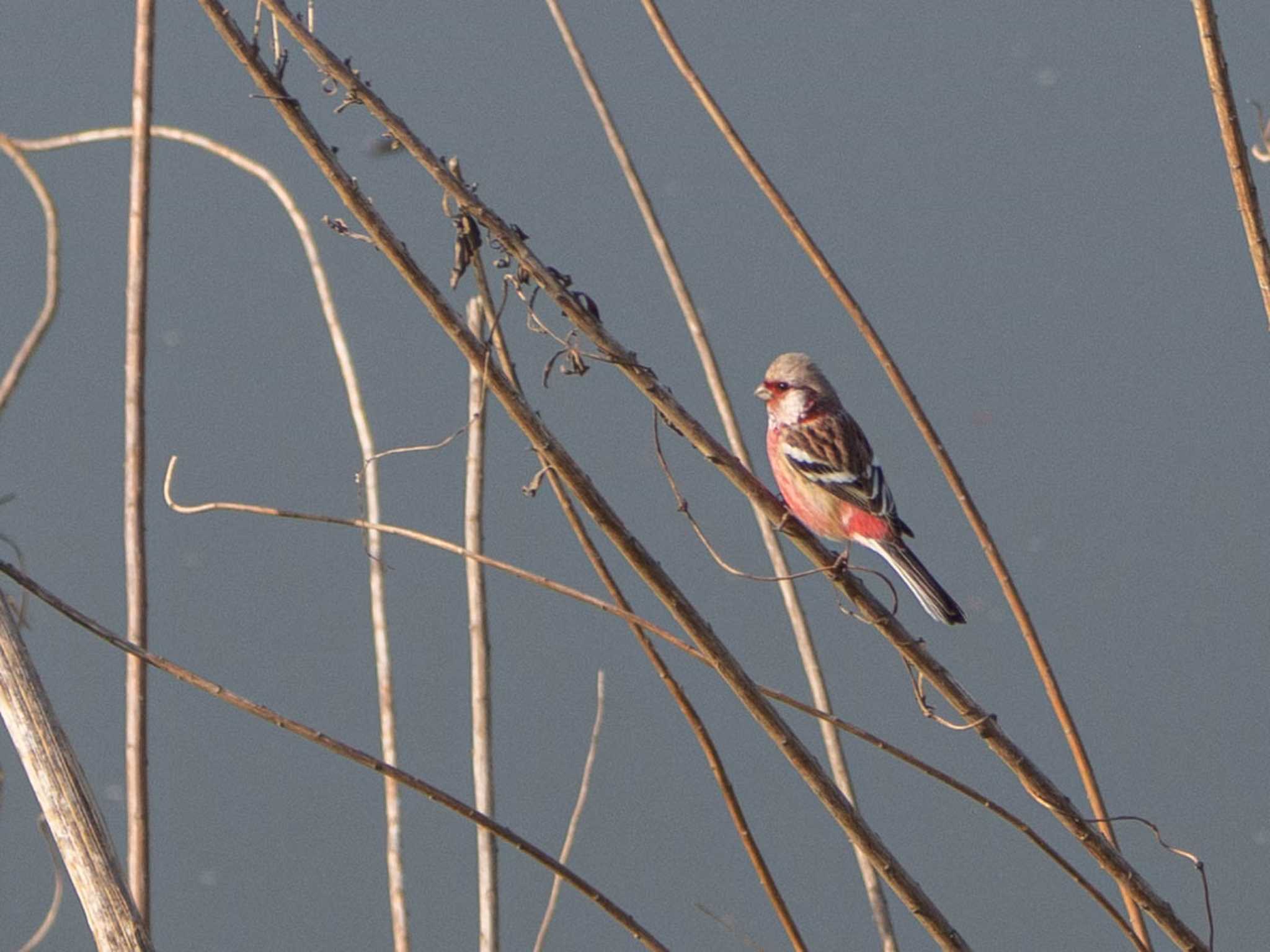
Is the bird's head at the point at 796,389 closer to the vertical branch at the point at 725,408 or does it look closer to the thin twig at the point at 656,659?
the vertical branch at the point at 725,408

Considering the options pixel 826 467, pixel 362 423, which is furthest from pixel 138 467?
pixel 826 467

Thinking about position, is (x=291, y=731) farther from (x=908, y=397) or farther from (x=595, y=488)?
(x=908, y=397)

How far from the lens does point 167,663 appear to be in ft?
2.90

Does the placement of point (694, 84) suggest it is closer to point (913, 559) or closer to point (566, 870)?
point (566, 870)

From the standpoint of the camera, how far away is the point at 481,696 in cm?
153

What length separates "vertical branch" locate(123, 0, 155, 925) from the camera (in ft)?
4.19

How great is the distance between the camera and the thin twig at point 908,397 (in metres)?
1.14

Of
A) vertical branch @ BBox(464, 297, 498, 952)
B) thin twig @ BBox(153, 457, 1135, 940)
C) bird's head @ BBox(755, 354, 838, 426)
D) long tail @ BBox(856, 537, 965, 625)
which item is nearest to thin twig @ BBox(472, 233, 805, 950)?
thin twig @ BBox(153, 457, 1135, 940)

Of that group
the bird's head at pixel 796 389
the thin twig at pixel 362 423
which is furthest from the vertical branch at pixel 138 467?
the bird's head at pixel 796 389

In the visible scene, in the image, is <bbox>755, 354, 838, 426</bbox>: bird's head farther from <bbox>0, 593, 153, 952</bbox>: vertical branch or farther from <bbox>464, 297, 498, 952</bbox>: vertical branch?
<bbox>0, 593, 153, 952</bbox>: vertical branch

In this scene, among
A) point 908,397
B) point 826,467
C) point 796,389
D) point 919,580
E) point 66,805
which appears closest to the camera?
point 66,805

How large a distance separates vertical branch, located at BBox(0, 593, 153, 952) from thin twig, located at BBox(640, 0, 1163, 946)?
658mm

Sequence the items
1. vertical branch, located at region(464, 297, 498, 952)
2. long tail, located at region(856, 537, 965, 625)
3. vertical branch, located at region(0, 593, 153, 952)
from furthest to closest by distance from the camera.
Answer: long tail, located at region(856, 537, 965, 625) < vertical branch, located at region(464, 297, 498, 952) < vertical branch, located at region(0, 593, 153, 952)

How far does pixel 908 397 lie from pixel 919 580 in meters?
0.82
